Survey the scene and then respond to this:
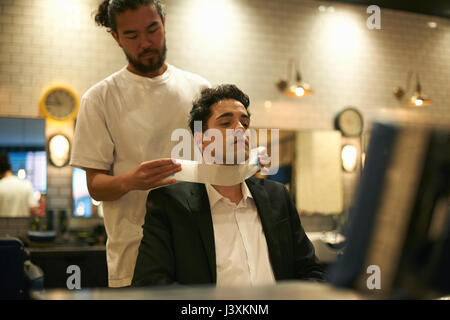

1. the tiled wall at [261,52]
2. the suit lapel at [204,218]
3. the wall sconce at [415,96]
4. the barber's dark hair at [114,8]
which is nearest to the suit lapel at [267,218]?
the suit lapel at [204,218]

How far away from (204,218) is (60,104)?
3178mm

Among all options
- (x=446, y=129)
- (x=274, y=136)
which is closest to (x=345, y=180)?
(x=274, y=136)

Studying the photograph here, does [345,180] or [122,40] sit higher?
[122,40]

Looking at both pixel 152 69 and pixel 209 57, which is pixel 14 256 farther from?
pixel 209 57

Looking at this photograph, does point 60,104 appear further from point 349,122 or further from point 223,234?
point 349,122

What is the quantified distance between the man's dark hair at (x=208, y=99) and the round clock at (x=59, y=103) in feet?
8.97

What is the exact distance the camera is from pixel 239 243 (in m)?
1.76

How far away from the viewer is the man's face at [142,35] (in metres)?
1.77

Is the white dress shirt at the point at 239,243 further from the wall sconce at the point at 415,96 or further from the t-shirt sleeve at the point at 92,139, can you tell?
the wall sconce at the point at 415,96

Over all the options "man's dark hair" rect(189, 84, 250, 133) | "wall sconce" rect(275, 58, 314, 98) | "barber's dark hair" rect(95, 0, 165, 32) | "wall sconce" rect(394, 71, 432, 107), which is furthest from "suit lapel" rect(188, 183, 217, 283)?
"wall sconce" rect(394, 71, 432, 107)

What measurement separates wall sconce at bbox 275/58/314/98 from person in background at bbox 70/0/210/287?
2.98 m

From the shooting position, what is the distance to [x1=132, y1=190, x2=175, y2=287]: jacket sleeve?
1592mm

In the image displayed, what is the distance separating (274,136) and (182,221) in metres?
3.34
